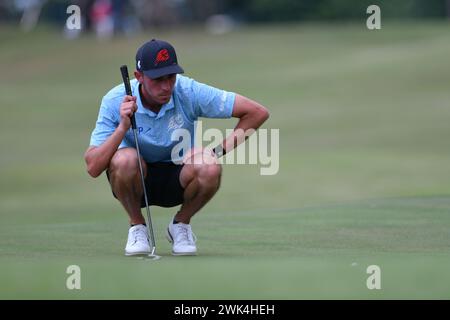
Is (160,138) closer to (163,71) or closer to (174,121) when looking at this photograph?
(174,121)

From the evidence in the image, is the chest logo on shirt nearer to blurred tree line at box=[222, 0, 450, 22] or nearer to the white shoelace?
the white shoelace

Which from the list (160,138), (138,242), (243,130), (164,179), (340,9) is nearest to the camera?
(138,242)

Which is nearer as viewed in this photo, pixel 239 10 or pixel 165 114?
pixel 165 114

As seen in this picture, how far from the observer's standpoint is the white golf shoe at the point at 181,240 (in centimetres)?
855

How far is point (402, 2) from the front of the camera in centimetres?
4997

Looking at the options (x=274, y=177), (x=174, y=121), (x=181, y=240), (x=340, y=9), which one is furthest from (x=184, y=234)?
(x=340, y=9)

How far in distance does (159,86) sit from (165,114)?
31cm

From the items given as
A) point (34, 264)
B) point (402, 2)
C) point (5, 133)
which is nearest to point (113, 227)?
point (34, 264)

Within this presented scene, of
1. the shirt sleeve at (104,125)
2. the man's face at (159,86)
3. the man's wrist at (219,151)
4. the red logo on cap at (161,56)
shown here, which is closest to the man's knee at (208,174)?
the man's wrist at (219,151)

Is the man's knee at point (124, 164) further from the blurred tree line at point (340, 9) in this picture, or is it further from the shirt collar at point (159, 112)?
the blurred tree line at point (340, 9)

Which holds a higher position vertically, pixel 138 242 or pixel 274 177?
pixel 274 177

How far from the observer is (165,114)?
8.73m

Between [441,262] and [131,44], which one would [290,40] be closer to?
[131,44]

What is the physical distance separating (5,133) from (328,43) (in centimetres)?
1194
